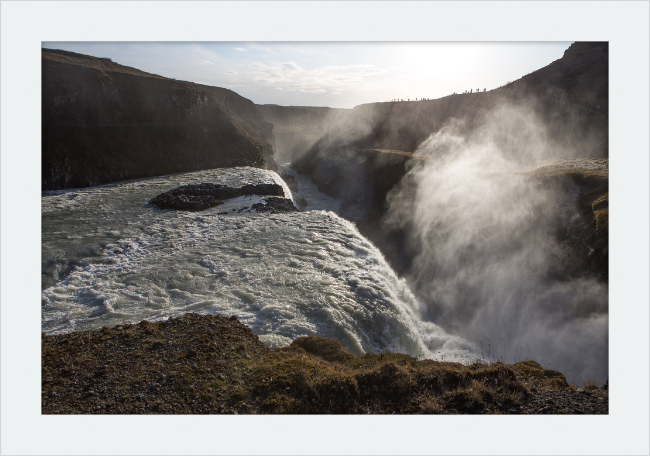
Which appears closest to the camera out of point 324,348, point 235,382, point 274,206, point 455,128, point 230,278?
point 235,382

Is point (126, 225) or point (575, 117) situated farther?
point (575, 117)

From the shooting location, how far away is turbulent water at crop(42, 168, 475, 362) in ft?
24.6

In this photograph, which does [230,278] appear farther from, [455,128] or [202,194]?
[455,128]

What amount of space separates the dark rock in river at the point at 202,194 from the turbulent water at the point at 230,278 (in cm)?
119

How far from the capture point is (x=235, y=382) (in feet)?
15.2

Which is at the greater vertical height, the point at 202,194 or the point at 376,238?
the point at 202,194

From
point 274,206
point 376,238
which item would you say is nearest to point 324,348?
point 274,206

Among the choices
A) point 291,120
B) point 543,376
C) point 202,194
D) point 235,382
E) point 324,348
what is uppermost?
point 291,120

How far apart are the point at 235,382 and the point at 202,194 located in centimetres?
1605

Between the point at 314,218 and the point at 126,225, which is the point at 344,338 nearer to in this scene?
the point at 314,218

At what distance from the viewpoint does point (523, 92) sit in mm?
26547

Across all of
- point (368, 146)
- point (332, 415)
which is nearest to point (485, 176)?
point (332, 415)

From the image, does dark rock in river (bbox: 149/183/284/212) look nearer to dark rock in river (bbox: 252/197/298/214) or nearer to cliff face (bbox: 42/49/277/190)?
dark rock in river (bbox: 252/197/298/214)

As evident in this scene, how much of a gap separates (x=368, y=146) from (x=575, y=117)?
18180 mm
